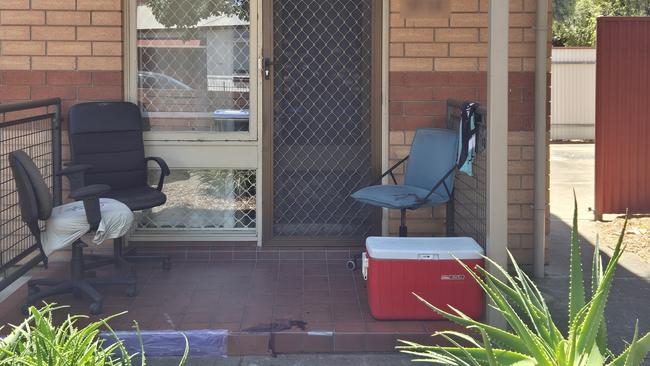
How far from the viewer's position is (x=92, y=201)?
4957 mm

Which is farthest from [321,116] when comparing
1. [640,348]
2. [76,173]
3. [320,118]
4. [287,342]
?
[640,348]

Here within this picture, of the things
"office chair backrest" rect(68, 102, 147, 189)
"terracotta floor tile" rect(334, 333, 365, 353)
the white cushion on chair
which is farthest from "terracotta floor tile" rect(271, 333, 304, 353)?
"office chair backrest" rect(68, 102, 147, 189)

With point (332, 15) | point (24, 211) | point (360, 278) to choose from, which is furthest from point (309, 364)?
point (332, 15)

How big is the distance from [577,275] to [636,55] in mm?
6375

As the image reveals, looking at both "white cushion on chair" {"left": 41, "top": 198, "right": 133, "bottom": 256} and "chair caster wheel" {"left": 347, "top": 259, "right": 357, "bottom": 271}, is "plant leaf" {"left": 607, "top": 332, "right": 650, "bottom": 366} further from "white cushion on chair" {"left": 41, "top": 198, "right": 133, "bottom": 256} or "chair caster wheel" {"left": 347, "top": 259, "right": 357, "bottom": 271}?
"chair caster wheel" {"left": 347, "top": 259, "right": 357, "bottom": 271}

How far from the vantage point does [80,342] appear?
262 centimetres

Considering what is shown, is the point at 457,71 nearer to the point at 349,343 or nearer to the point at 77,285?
the point at 349,343

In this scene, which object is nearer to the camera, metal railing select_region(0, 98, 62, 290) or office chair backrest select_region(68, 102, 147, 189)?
metal railing select_region(0, 98, 62, 290)

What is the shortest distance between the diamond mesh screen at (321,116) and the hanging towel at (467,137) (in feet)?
3.84

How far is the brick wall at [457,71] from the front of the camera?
6078 millimetres

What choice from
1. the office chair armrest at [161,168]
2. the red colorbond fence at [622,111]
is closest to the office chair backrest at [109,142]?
the office chair armrest at [161,168]

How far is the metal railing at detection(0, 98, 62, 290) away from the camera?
16.9ft

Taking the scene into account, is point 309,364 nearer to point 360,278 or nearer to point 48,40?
point 360,278

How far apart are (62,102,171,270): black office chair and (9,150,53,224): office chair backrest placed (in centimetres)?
89
